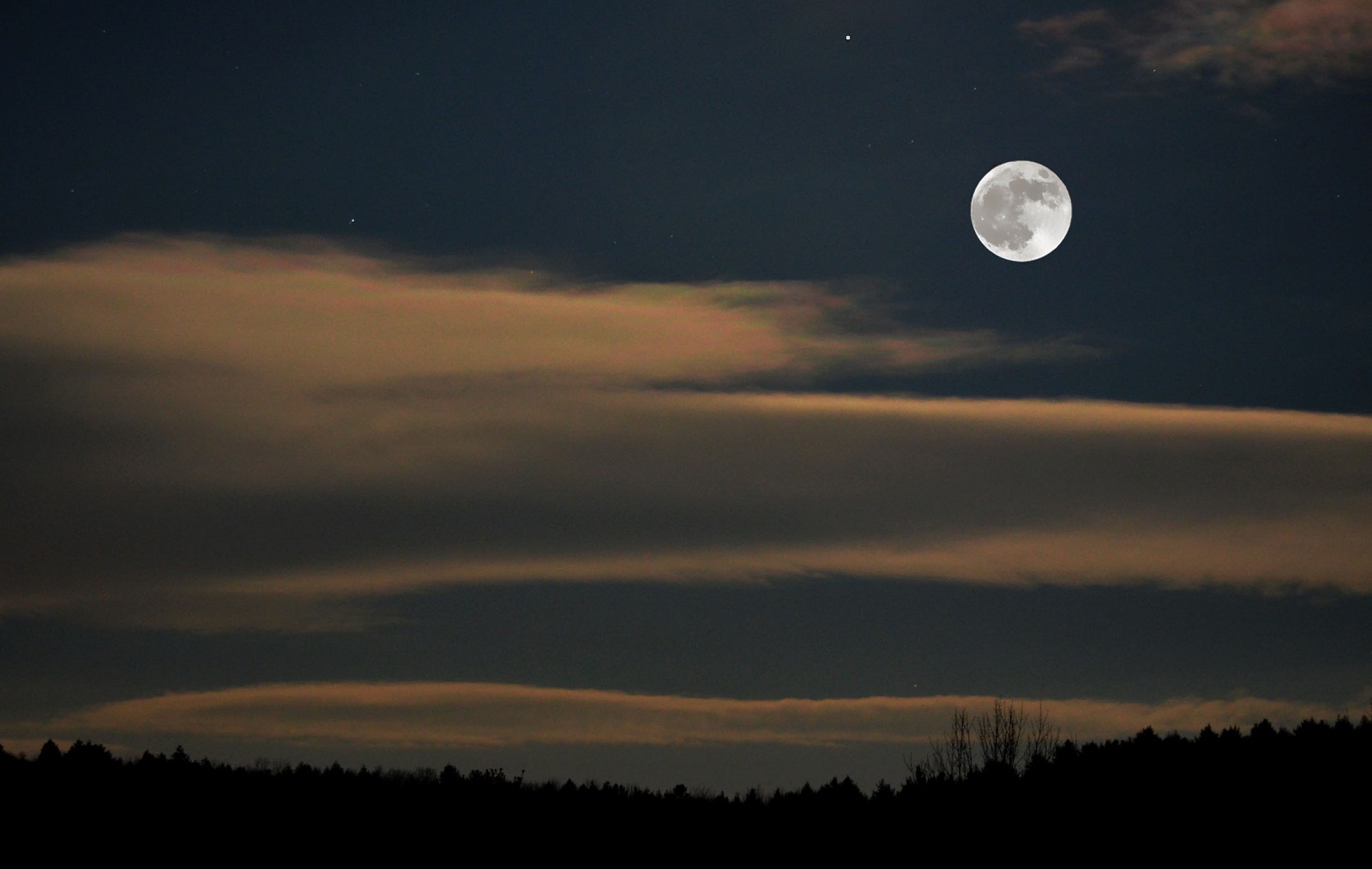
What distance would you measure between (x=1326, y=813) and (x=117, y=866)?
123ft

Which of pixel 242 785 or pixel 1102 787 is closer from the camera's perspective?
pixel 1102 787

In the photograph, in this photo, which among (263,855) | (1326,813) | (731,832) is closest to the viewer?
(1326,813)

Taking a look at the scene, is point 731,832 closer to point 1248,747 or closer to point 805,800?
point 805,800

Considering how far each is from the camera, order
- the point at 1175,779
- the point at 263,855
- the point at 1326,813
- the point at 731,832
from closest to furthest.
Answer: the point at 1326,813
the point at 1175,779
the point at 263,855
the point at 731,832

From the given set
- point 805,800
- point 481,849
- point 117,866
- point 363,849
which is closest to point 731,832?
point 805,800

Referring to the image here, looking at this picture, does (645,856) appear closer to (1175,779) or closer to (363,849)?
(363,849)

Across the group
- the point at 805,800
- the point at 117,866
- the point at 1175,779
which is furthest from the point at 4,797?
the point at 1175,779

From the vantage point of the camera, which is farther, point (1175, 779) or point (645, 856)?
point (645, 856)

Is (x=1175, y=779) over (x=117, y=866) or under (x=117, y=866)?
over

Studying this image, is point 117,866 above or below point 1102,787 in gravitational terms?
below

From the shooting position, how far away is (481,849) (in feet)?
169

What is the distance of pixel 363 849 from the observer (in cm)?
4991

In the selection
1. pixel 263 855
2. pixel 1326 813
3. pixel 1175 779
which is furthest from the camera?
pixel 263 855

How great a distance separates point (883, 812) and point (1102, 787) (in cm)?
825
